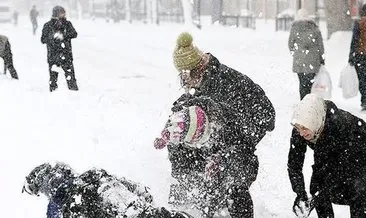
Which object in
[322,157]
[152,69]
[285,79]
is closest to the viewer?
[322,157]

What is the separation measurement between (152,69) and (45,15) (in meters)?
46.5

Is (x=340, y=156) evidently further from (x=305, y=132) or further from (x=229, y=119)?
(x=229, y=119)

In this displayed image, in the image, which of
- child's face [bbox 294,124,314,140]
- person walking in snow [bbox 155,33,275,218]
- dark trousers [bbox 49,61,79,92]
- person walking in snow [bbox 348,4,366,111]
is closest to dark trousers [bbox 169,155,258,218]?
person walking in snow [bbox 155,33,275,218]

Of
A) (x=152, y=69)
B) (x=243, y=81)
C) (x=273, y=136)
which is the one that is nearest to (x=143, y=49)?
(x=152, y=69)

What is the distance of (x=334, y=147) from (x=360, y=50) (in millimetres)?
5864

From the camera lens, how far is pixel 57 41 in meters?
10.7

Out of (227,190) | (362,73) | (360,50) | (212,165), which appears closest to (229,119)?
(212,165)

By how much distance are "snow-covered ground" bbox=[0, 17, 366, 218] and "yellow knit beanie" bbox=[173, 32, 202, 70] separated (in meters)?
1.61

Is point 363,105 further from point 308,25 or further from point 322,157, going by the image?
point 322,157

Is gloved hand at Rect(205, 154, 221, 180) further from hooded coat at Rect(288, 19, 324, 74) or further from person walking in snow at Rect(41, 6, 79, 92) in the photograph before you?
person walking in snow at Rect(41, 6, 79, 92)

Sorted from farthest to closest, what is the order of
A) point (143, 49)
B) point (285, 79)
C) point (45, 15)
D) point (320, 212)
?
point (45, 15)
point (143, 49)
point (285, 79)
point (320, 212)

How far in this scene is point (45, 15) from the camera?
193 feet

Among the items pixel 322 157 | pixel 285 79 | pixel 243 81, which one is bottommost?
pixel 285 79

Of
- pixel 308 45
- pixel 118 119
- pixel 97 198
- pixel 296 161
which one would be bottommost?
pixel 118 119
